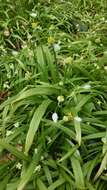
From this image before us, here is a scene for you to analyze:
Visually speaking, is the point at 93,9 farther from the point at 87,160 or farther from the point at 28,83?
the point at 87,160

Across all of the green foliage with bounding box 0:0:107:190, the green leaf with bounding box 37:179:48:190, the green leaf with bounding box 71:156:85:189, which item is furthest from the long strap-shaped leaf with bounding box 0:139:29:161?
the green leaf with bounding box 71:156:85:189

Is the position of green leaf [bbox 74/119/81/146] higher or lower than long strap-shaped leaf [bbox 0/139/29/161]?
higher

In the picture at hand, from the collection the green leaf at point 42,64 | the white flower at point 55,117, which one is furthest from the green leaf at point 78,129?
the green leaf at point 42,64

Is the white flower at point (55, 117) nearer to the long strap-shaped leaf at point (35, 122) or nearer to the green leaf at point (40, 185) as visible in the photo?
the long strap-shaped leaf at point (35, 122)

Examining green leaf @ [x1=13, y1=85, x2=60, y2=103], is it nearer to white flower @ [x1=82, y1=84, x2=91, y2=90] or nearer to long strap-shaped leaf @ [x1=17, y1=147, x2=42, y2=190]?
white flower @ [x1=82, y1=84, x2=91, y2=90]

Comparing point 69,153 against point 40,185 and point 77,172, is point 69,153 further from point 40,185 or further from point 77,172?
point 40,185

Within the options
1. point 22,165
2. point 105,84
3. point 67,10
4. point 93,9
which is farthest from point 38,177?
point 93,9

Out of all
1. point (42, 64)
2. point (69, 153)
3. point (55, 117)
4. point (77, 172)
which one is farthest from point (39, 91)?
point (77, 172)

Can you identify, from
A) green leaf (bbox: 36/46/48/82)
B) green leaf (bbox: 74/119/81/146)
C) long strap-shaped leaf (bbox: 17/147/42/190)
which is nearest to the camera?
long strap-shaped leaf (bbox: 17/147/42/190)
